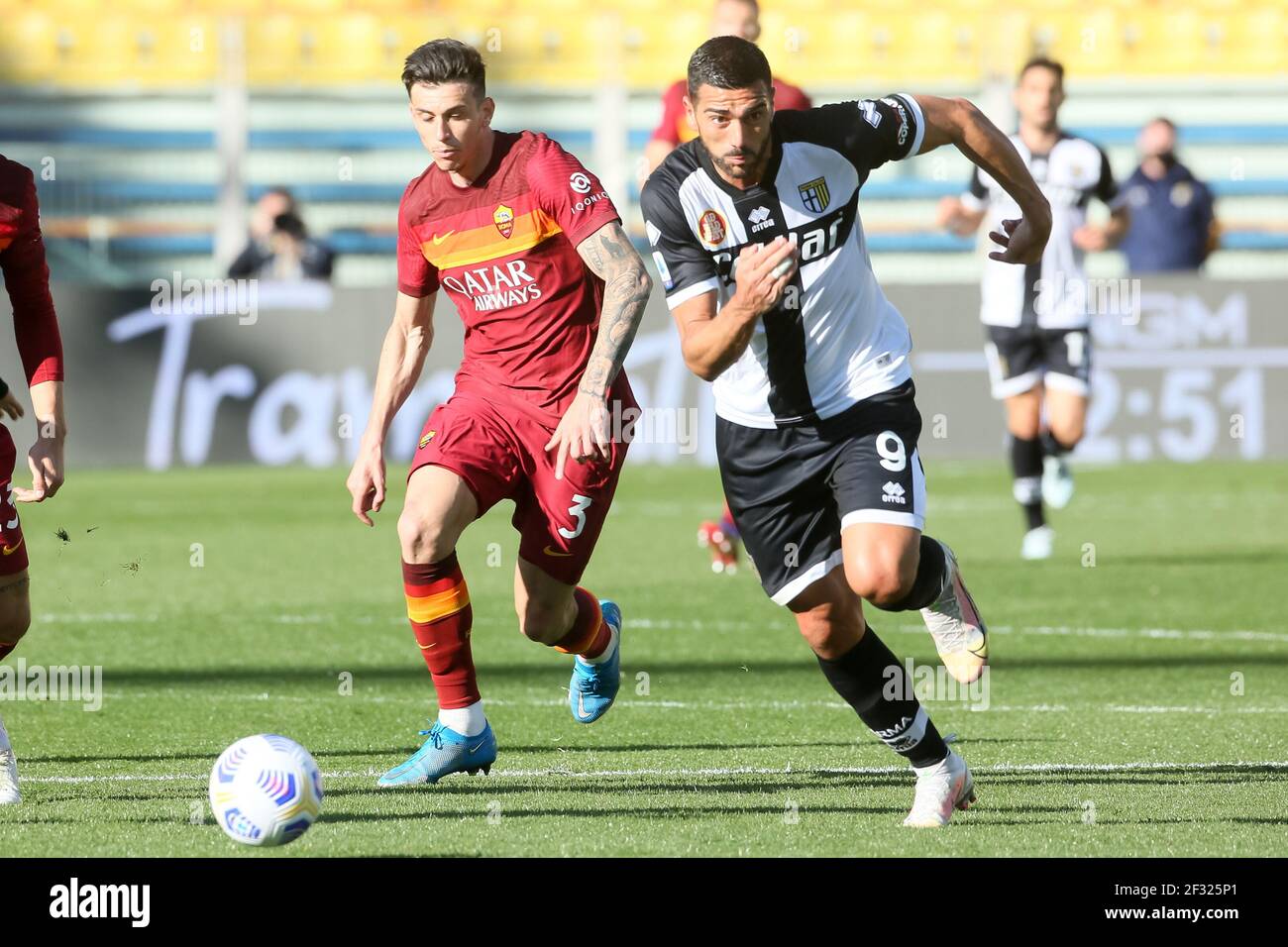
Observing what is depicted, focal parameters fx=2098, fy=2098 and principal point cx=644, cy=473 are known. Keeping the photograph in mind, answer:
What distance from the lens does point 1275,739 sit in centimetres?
641

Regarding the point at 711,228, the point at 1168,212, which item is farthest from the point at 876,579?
the point at 1168,212

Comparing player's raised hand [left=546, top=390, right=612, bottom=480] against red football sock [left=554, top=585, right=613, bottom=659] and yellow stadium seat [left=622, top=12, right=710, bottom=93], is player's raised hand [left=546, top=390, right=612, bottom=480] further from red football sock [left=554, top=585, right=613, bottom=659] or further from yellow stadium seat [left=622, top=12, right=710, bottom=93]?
yellow stadium seat [left=622, top=12, right=710, bottom=93]

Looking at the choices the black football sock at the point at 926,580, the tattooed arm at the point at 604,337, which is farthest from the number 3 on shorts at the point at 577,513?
the black football sock at the point at 926,580

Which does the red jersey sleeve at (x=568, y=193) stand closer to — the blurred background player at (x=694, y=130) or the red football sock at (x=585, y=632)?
the red football sock at (x=585, y=632)

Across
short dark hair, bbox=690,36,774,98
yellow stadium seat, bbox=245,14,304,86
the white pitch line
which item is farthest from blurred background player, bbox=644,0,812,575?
yellow stadium seat, bbox=245,14,304,86

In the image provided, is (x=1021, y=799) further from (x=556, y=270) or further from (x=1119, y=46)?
(x=1119, y=46)

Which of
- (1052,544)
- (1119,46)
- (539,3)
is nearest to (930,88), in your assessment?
(1119,46)

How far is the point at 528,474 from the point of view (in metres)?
6.16

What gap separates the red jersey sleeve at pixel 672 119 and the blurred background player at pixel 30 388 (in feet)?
15.2

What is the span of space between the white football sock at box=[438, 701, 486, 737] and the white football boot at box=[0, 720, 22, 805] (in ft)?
3.69

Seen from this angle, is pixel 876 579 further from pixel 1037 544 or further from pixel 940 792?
pixel 1037 544

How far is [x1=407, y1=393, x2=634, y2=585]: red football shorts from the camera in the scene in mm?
6012

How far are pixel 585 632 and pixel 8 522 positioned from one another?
1.95m
